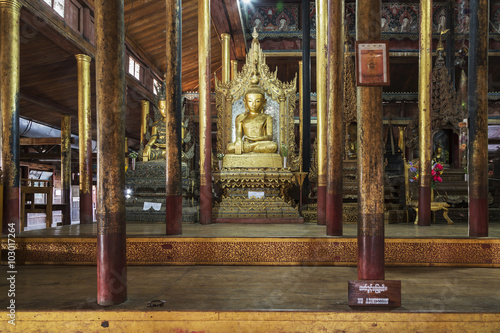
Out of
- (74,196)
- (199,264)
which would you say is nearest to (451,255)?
(199,264)

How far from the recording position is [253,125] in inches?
264

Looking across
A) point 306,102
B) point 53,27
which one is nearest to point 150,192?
point 53,27

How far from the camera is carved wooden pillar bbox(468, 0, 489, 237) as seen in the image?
403cm

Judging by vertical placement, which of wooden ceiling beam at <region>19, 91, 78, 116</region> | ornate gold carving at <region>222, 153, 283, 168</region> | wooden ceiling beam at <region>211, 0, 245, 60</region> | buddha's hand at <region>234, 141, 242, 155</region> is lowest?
ornate gold carving at <region>222, 153, 283, 168</region>

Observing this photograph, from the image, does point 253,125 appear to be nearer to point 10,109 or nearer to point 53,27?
point 10,109

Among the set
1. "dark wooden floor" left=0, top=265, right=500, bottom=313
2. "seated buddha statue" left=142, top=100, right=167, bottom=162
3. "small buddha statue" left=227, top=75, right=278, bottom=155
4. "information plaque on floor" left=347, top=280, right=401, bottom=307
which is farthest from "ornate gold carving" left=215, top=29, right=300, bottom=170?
"information plaque on floor" left=347, top=280, right=401, bottom=307

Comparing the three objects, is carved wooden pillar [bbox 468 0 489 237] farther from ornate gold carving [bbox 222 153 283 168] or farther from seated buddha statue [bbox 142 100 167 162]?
seated buddha statue [bbox 142 100 167 162]

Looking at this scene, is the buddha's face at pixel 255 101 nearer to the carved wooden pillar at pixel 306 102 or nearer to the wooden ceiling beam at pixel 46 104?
the carved wooden pillar at pixel 306 102

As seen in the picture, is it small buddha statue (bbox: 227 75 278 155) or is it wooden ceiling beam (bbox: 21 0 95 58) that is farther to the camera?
small buddha statue (bbox: 227 75 278 155)

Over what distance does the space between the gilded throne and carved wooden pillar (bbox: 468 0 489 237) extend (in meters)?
2.46

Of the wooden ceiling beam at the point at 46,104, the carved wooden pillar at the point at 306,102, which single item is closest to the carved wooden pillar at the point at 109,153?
the carved wooden pillar at the point at 306,102

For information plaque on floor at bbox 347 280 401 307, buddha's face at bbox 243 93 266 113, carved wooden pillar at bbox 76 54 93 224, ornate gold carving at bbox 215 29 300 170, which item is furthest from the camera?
carved wooden pillar at bbox 76 54 93 224

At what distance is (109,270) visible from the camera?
250 centimetres

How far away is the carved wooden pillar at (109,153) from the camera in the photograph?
251 centimetres
